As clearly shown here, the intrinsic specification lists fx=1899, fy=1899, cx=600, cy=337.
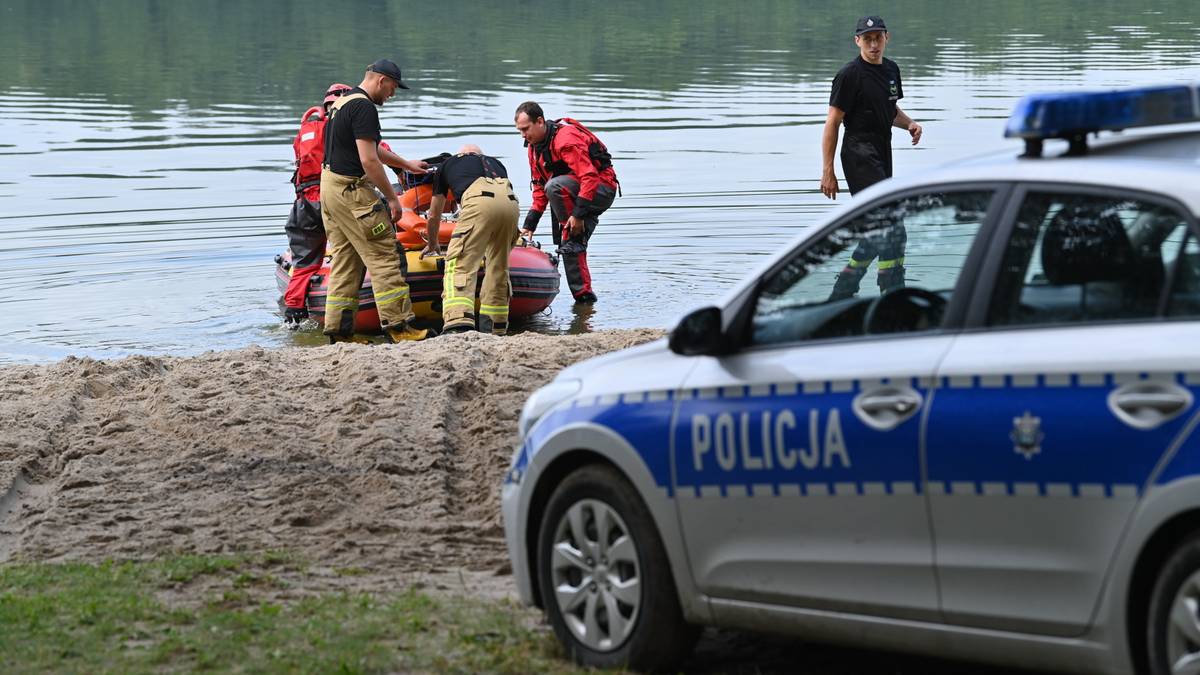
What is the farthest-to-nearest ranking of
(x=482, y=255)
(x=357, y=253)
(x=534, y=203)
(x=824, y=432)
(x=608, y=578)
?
(x=534, y=203), (x=357, y=253), (x=482, y=255), (x=608, y=578), (x=824, y=432)

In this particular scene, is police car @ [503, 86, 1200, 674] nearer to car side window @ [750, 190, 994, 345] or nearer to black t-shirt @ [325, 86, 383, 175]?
car side window @ [750, 190, 994, 345]

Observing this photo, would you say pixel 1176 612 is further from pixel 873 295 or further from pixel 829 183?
pixel 829 183

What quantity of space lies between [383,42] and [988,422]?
4954 cm

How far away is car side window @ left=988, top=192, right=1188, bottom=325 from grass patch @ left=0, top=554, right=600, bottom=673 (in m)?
1.72

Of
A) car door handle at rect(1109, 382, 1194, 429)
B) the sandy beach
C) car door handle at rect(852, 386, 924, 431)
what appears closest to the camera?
car door handle at rect(1109, 382, 1194, 429)

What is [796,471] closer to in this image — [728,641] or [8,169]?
[728,641]

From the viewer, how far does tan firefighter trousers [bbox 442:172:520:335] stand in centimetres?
1393

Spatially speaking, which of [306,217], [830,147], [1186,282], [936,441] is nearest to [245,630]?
[936,441]

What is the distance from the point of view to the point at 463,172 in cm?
1400

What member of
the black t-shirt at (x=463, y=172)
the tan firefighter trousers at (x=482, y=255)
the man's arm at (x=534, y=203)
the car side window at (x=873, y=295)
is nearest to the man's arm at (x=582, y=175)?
the man's arm at (x=534, y=203)

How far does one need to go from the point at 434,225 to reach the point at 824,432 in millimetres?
9910

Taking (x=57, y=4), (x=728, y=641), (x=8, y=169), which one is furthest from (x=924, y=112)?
(x=57, y=4)

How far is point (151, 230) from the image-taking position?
69.1ft

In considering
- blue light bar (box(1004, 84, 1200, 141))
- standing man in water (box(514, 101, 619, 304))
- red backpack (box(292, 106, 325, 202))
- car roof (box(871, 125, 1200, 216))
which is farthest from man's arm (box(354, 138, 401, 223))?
blue light bar (box(1004, 84, 1200, 141))
